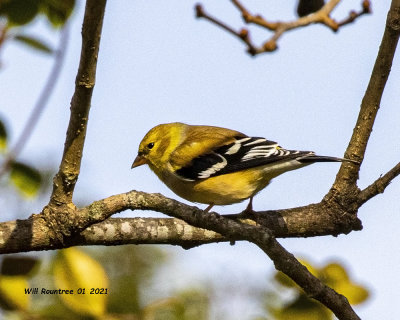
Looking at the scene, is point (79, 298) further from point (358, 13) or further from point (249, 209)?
point (249, 209)

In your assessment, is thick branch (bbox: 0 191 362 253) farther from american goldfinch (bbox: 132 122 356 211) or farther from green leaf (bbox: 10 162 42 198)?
american goldfinch (bbox: 132 122 356 211)

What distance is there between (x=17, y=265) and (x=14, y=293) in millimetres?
157

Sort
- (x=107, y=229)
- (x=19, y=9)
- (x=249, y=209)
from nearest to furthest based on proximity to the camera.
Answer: (x=19, y=9) → (x=107, y=229) → (x=249, y=209)

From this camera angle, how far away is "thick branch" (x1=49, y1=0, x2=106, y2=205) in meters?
2.68

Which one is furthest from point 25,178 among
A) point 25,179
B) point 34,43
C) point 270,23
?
point 270,23

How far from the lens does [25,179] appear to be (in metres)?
2.94

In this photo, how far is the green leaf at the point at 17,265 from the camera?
2713mm

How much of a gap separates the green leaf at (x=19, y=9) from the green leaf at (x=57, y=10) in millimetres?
92

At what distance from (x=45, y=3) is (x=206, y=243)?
1988 mm

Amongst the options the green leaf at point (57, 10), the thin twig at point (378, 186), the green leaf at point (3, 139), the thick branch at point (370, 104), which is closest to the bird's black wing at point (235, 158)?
the thick branch at point (370, 104)

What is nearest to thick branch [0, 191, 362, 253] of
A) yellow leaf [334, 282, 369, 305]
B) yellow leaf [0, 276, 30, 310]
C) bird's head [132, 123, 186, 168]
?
yellow leaf [0, 276, 30, 310]

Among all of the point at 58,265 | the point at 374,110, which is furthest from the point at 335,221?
the point at 58,265

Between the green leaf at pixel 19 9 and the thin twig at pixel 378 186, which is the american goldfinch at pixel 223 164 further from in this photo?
the green leaf at pixel 19 9

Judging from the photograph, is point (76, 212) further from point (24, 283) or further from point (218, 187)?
point (218, 187)
